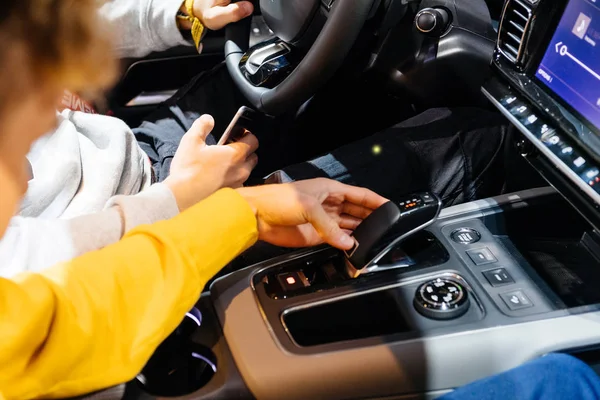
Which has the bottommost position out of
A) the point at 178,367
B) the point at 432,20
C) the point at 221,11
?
the point at 178,367

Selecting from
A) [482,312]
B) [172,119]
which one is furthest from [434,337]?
[172,119]

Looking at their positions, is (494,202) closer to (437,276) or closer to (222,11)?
(437,276)

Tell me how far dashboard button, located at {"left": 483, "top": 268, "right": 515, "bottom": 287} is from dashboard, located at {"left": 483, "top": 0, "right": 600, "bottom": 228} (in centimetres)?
11

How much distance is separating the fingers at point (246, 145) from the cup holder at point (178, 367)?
337mm

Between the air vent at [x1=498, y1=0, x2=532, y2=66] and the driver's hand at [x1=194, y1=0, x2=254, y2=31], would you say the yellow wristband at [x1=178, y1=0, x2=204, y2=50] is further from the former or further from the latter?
the air vent at [x1=498, y1=0, x2=532, y2=66]

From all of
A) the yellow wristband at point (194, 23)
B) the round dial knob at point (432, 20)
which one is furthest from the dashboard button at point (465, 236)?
the yellow wristband at point (194, 23)

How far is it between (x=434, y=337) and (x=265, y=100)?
18.7 inches

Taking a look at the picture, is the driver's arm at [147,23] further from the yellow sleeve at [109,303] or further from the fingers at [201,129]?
the yellow sleeve at [109,303]

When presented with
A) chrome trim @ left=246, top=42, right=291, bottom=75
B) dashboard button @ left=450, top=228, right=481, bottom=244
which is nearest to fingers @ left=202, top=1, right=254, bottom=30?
chrome trim @ left=246, top=42, right=291, bottom=75

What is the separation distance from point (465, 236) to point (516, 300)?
119 millimetres

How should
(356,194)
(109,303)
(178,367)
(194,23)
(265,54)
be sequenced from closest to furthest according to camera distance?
(109,303)
(178,367)
(356,194)
(265,54)
(194,23)

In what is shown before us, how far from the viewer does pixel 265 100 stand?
3.29 ft

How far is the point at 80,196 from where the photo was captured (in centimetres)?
91

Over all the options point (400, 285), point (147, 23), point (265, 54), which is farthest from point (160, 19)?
point (400, 285)
